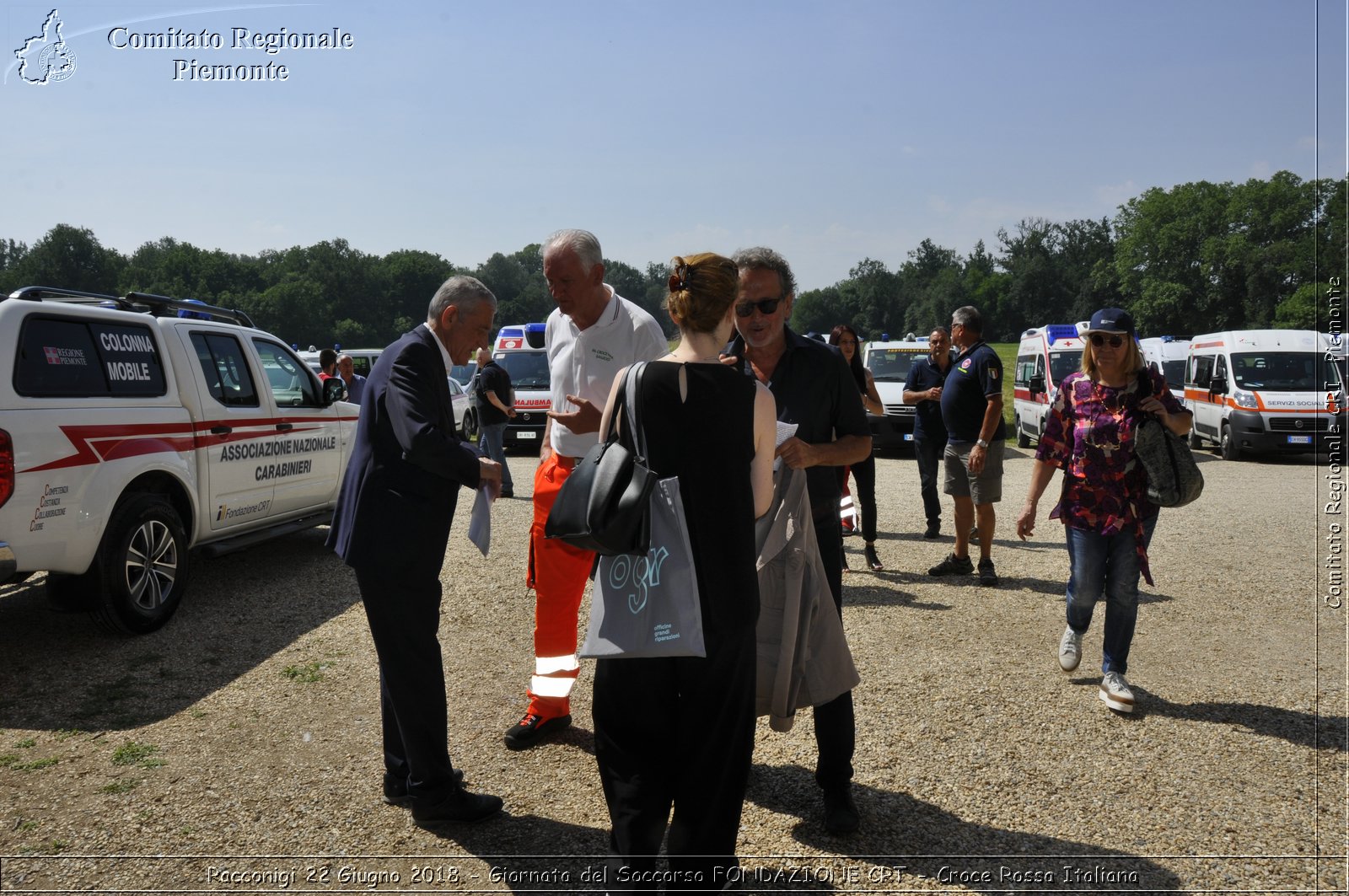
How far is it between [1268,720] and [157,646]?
6348 mm

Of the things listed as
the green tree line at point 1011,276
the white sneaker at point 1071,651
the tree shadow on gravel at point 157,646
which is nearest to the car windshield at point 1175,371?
the white sneaker at point 1071,651

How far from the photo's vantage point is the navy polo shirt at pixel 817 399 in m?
3.41

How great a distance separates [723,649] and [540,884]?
1236mm

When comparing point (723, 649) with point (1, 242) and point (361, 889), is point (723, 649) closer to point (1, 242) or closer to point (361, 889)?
point (361, 889)

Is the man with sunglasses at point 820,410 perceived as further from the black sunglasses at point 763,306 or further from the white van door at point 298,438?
the white van door at point 298,438

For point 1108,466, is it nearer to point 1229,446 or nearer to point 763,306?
point 763,306

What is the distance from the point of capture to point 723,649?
2496 mm

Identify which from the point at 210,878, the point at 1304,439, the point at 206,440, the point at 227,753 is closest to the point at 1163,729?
the point at 210,878

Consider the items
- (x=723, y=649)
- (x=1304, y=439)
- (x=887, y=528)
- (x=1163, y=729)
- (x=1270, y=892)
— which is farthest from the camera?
(x=1304, y=439)

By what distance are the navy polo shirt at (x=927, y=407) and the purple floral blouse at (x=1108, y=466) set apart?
4083 millimetres

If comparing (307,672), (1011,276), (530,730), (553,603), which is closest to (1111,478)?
(553,603)

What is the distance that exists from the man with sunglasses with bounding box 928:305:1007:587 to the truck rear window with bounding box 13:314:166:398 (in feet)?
19.8

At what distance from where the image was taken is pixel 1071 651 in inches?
193

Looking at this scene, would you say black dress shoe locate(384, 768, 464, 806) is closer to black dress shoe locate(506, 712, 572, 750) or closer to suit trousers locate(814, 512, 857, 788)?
black dress shoe locate(506, 712, 572, 750)
